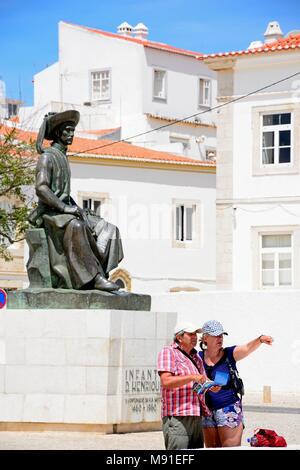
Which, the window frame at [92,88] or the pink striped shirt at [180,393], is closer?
the pink striped shirt at [180,393]

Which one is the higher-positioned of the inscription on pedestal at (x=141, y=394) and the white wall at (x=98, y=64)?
the white wall at (x=98, y=64)

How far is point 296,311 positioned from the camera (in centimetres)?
2544

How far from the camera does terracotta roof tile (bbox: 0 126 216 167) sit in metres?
43.3

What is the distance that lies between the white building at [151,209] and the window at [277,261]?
999 centimetres

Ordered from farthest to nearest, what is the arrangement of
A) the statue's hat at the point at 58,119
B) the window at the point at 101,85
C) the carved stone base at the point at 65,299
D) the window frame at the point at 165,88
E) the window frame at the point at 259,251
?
the window at the point at 101,85
the window frame at the point at 165,88
the window frame at the point at 259,251
the statue's hat at the point at 58,119
the carved stone base at the point at 65,299

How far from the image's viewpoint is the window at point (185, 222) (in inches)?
1794

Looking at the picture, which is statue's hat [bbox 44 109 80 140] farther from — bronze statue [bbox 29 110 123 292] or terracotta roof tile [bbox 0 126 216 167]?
terracotta roof tile [bbox 0 126 216 167]

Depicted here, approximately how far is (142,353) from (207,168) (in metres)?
31.6

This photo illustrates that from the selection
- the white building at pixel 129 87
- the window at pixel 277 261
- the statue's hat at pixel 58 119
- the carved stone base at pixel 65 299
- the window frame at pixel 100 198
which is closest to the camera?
the carved stone base at pixel 65 299

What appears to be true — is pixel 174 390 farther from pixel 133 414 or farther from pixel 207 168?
pixel 207 168

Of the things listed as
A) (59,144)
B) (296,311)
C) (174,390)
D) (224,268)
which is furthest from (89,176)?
(174,390)

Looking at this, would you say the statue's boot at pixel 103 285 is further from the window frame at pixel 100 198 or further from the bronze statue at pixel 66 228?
the window frame at pixel 100 198

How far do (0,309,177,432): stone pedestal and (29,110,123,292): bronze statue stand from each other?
20.1 inches

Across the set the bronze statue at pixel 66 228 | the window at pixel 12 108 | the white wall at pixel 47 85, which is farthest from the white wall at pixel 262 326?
the window at pixel 12 108
